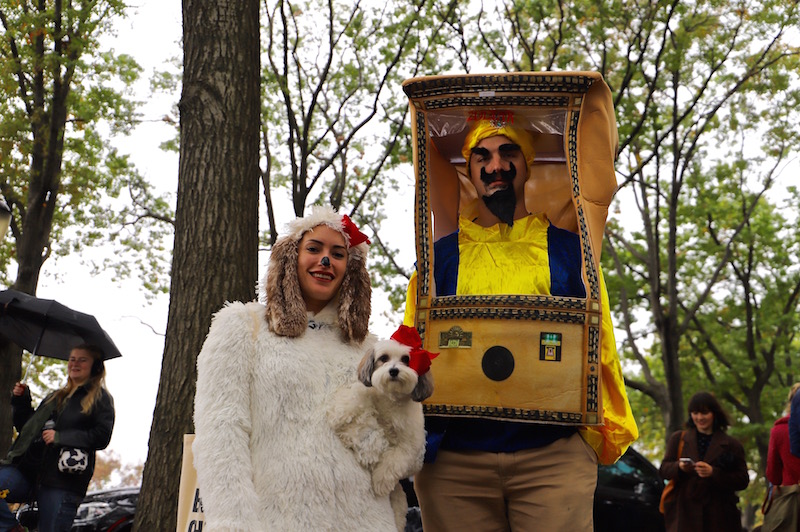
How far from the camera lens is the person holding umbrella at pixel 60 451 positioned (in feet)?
20.4

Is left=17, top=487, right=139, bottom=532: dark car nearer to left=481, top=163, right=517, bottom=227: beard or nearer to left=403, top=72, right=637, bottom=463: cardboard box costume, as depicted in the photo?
left=403, top=72, right=637, bottom=463: cardboard box costume

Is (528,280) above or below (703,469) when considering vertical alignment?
above

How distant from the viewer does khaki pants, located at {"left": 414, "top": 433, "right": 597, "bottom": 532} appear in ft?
10.6

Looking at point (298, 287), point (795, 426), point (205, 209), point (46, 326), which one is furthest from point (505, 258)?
point (46, 326)

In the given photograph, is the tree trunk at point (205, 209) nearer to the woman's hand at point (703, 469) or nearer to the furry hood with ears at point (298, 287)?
the furry hood with ears at point (298, 287)

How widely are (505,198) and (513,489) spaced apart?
124 cm

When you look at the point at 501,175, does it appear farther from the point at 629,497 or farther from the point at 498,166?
the point at 629,497

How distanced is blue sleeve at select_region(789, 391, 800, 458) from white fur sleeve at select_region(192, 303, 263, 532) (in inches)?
181

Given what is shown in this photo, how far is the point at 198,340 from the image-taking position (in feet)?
15.8

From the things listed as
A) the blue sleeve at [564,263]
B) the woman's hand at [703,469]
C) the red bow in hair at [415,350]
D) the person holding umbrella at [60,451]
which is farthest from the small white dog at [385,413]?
the woman's hand at [703,469]

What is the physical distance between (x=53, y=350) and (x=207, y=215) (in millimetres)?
3534

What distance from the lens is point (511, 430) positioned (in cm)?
334

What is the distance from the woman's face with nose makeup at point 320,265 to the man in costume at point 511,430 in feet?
1.74

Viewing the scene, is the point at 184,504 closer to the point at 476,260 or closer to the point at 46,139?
the point at 476,260
